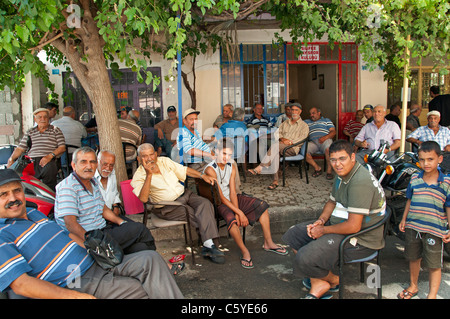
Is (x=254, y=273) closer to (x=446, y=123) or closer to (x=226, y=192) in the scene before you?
(x=226, y=192)

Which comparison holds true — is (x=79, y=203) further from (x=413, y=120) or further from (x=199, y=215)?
(x=413, y=120)

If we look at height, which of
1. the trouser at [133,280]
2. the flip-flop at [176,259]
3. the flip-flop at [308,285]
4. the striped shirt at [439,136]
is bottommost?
the flip-flop at [176,259]

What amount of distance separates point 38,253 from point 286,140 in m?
5.03

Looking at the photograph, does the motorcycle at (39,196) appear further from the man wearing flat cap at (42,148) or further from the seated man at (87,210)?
the man wearing flat cap at (42,148)

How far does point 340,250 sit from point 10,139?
317 inches

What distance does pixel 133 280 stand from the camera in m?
2.54

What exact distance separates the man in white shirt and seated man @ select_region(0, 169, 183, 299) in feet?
4.72

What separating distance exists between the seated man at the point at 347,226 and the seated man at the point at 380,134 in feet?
9.78

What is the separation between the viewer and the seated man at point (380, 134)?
6.00m

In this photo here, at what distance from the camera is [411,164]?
4148 mm

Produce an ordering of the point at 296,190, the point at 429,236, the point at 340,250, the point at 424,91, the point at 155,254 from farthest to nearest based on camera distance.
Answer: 1. the point at 424,91
2. the point at 296,190
3. the point at 429,236
4. the point at 340,250
5. the point at 155,254

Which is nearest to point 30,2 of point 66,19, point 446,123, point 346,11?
point 66,19

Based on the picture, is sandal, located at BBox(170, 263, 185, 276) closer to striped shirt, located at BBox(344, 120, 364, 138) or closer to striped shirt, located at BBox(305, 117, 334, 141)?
striped shirt, located at BBox(305, 117, 334, 141)

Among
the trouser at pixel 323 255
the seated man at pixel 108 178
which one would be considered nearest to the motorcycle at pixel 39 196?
the seated man at pixel 108 178
